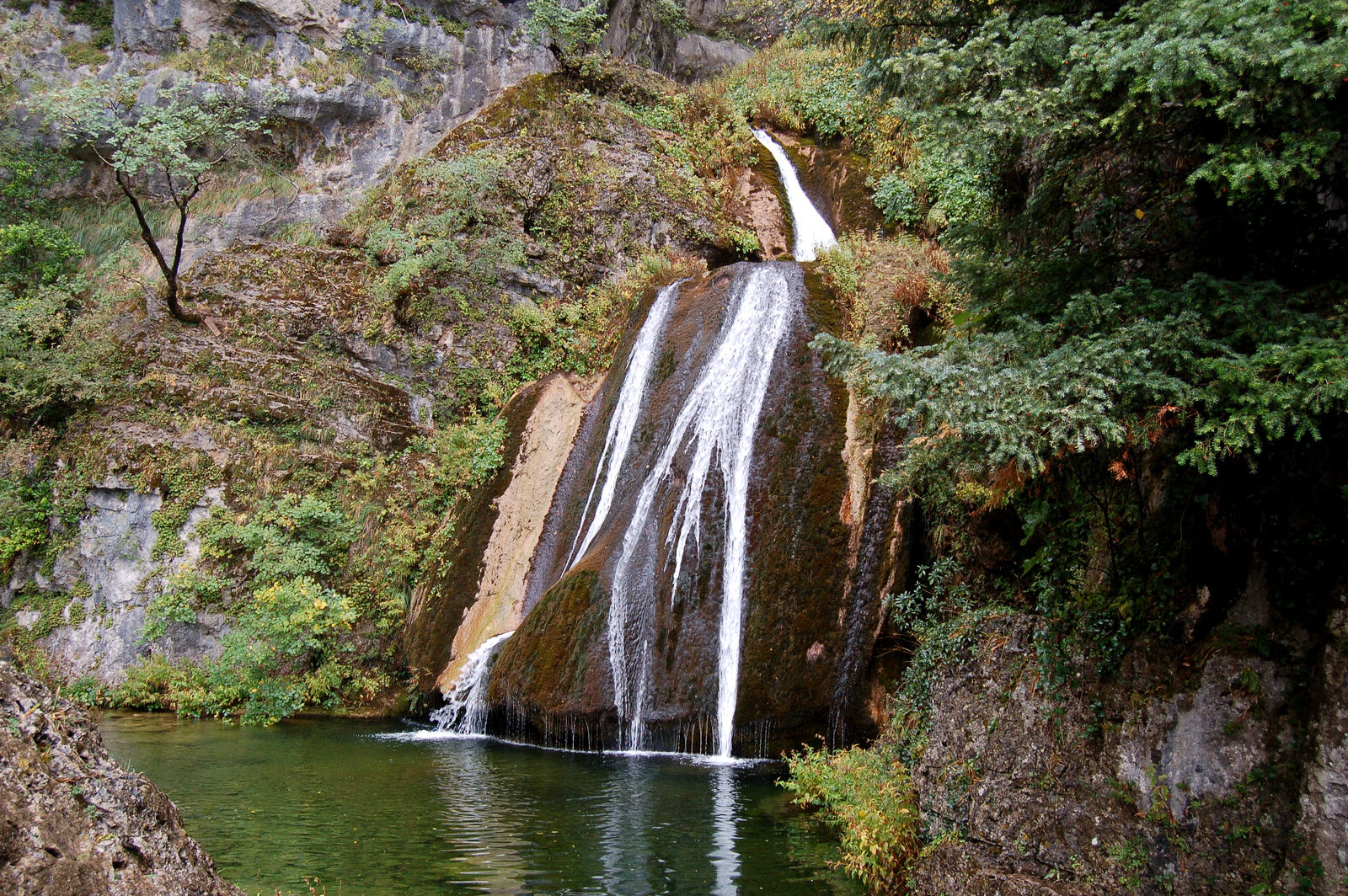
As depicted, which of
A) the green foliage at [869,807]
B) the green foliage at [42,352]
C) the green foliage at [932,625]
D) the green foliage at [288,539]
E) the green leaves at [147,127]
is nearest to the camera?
the green foliage at [869,807]

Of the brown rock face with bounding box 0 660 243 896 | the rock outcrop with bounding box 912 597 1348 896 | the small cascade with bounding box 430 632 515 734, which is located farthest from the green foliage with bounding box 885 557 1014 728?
the small cascade with bounding box 430 632 515 734

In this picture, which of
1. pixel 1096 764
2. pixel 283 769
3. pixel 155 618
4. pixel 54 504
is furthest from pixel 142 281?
pixel 1096 764

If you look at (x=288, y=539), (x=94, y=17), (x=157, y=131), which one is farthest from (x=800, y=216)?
(x=94, y=17)

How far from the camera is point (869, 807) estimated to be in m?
5.52

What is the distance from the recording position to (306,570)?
13.2 metres

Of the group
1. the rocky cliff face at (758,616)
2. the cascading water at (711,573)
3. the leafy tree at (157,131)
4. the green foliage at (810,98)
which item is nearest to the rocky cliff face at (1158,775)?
the rocky cliff face at (758,616)

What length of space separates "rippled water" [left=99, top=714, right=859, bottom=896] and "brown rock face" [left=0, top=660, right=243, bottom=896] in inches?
91.4

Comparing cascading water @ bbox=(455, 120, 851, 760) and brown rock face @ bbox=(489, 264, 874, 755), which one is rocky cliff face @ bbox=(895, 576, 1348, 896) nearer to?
brown rock face @ bbox=(489, 264, 874, 755)

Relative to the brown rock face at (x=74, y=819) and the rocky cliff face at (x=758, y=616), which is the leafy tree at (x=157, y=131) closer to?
the rocky cliff face at (x=758, y=616)

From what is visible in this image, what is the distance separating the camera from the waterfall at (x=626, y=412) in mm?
11312

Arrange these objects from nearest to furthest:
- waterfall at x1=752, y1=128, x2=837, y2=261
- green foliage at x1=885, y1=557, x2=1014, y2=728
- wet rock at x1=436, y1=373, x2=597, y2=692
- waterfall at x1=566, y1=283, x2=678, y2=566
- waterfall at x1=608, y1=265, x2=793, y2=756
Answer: green foliage at x1=885, y1=557, x2=1014, y2=728
waterfall at x1=608, y1=265, x2=793, y2=756
waterfall at x1=566, y1=283, x2=678, y2=566
wet rock at x1=436, y1=373, x2=597, y2=692
waterfall at x1=752, y1=128, x2=837, y2=261

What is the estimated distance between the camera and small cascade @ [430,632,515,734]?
10.3 meters

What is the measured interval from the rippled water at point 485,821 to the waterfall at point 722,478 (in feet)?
2.74

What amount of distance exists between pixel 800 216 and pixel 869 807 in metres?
13.9
